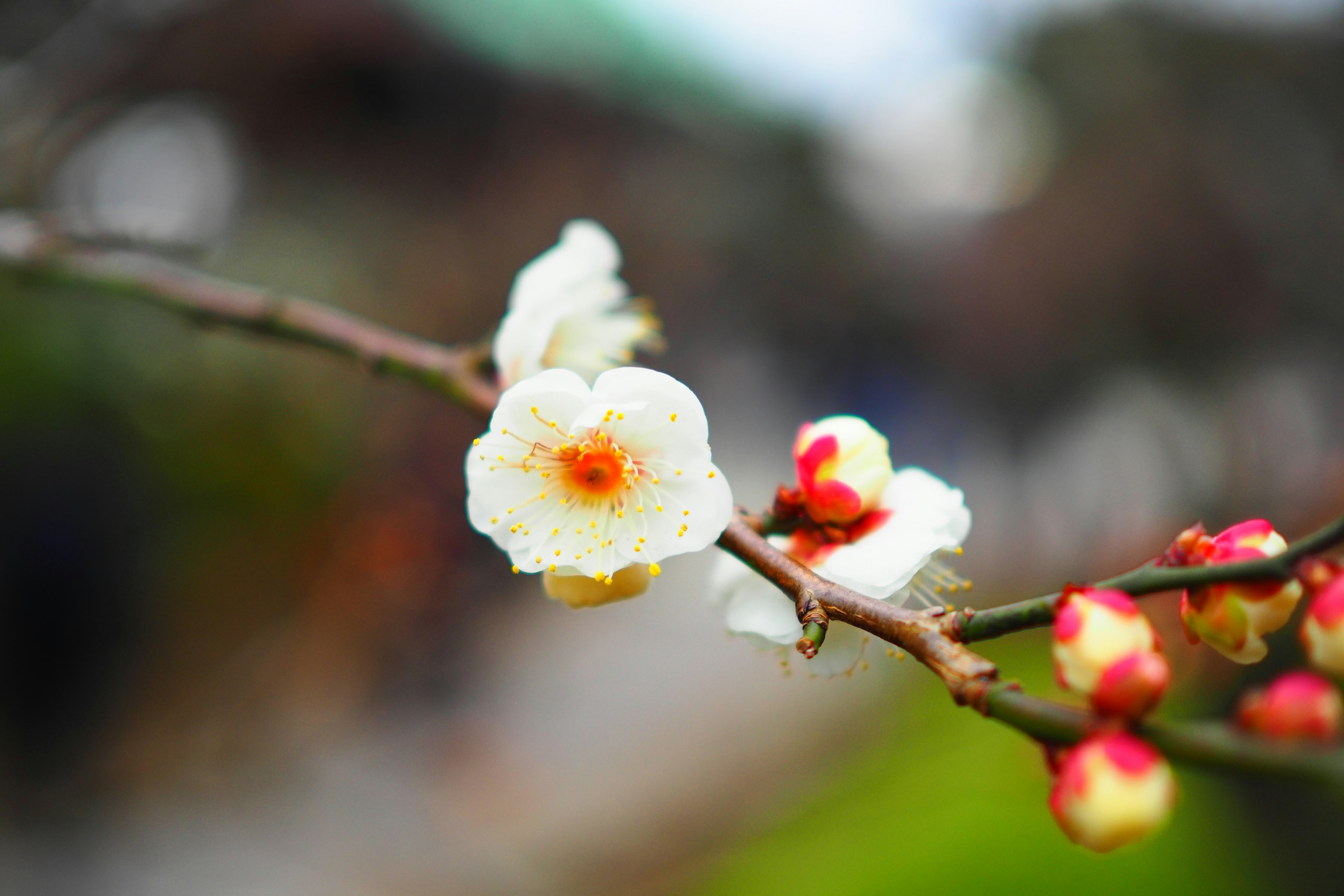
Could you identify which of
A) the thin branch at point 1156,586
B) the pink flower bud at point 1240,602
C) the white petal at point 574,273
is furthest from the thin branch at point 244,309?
the pink flower bud at point 1240,602

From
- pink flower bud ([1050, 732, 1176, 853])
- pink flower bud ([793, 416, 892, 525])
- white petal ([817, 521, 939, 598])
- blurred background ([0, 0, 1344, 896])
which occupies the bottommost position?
pink flower bud ([1050, 732, 1176, 853])

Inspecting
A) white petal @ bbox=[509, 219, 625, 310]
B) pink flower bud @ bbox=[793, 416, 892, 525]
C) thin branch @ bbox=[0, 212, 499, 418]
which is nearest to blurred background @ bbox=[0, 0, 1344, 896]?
thin branch @ bbox=[0, 212, 499, 418]

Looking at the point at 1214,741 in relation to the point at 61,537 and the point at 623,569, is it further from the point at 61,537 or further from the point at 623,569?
the point at 61,537

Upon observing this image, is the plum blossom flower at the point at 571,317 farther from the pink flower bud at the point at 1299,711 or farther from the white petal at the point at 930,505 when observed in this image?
the pink flower bud at the point at 1299,711

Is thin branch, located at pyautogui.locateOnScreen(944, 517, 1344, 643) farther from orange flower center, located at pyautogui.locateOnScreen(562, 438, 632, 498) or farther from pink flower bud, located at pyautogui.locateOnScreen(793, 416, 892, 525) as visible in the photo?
orange flower center, located at pyautogui.locateOnScreen(562, 438, 632, 498)

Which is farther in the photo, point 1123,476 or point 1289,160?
point 1123,476

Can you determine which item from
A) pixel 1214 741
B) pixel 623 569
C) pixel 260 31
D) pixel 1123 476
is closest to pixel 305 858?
pixel 623 569
